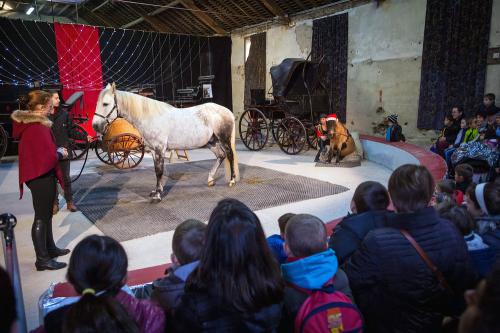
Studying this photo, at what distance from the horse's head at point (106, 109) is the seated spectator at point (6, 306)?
13.6 feet

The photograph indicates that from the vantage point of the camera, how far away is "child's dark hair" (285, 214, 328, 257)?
138cm

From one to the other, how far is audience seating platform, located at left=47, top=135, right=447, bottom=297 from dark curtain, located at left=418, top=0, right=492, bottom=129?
3.92 ft

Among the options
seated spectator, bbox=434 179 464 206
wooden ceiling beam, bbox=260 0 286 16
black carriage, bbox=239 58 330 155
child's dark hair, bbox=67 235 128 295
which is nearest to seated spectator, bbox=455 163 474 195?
seated spectator, bbox=434 179 464 206

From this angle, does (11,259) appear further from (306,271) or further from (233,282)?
(306,271)

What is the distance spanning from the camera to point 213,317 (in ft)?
3.85

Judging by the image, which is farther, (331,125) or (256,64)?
(256,64)

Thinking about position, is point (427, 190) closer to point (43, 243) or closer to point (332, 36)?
point (43, 243)

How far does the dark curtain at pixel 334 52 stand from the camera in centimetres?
932

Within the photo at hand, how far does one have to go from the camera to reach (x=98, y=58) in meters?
10.4

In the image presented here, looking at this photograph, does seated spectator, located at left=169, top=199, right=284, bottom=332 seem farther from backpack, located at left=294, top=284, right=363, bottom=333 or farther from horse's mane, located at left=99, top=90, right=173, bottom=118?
horse's mane, located at left=99, top=90, right=173, bottom=118

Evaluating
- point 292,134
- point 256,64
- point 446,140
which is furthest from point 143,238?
point 256,64

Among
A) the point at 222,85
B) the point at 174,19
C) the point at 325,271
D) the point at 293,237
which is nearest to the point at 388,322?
the point at 325,271

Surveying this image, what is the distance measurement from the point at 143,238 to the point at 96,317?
8.78ft

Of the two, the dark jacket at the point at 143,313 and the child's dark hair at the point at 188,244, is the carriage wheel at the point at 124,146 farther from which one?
the dark jacket at the point at 143,313
